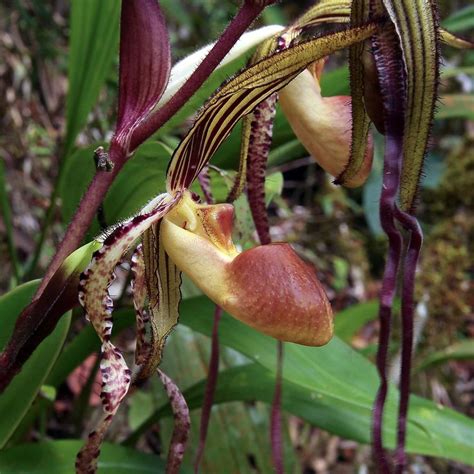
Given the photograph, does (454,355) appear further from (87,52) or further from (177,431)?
(87,52)

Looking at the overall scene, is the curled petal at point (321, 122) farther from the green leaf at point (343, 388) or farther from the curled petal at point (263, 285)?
the green leaf at point (343, 388)

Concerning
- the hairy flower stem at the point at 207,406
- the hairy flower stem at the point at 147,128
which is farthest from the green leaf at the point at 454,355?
the hairy flower stem at the point at 147,128

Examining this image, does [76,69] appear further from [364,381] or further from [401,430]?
[401,430]

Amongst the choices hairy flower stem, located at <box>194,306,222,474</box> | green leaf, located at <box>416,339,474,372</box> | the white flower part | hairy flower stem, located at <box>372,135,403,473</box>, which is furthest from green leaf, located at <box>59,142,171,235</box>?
green leaf, located at <box>416,339,474,372</box>

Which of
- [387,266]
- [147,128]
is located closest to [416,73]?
[387,266]

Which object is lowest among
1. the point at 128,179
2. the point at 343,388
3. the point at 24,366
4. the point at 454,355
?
the point at 454,355

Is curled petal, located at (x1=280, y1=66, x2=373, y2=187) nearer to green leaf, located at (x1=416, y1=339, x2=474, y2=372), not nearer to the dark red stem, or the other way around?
the dark red stem
